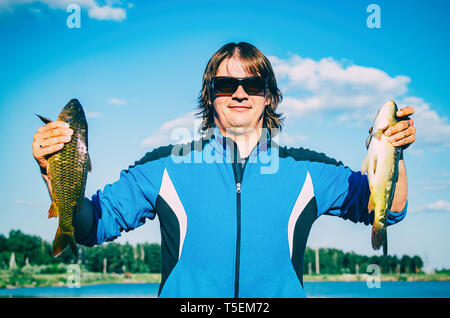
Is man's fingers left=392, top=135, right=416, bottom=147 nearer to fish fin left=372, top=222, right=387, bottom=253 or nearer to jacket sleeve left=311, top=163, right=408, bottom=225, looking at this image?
jacket sleeve left=311, top=163, right=408, bottom=225

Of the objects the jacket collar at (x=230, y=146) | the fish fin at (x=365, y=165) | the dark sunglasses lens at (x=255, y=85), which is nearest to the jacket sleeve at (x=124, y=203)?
the jacket collar at (x=230, y=146)

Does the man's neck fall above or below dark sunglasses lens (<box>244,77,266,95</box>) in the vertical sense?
below

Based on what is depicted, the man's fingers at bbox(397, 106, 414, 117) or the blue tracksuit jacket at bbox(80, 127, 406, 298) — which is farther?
the blue tracksuit jacket at bbox(80, 127, 406, 298)

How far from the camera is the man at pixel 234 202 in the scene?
3.56m

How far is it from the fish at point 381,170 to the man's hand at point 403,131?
6cm

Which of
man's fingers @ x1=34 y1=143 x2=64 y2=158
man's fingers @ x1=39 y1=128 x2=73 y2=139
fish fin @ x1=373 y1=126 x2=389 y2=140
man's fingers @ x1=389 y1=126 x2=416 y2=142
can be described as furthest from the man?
man's fingers @ x1=39 y1=128 x2=73 y2=139

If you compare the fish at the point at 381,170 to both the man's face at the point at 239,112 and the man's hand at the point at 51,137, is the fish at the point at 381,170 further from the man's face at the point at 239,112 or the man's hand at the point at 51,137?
the man's hand at the point at 51,137

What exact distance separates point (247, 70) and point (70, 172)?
1.98 metres

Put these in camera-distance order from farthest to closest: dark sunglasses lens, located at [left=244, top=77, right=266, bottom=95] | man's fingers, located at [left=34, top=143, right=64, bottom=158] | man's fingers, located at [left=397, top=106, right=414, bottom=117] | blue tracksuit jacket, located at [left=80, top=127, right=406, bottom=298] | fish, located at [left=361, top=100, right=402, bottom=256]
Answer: dark sunglasses lens, located at [left=244, top=77, right=266, bottom=95] → blue tracksuit jacket, located at [left=80, top=127, right=406, bottom=298] → fish, located at [left=361, top=100, right=402, bottom=256] → man's fingers, located at [left=397, top=106, right=414, bottom=117] → man's fingers, located at [left=34, top=143, right=64, bottom=158]

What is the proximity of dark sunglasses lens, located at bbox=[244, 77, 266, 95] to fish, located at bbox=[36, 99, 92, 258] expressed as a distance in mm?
1567

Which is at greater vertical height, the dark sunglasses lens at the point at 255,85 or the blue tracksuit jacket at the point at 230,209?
the dark sunglasses lens at the point at 255,85

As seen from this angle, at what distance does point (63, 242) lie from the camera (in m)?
3.24

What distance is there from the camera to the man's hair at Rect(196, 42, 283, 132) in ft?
14.0
